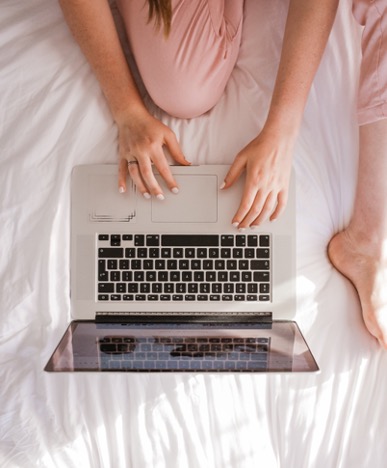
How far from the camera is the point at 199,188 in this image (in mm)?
994

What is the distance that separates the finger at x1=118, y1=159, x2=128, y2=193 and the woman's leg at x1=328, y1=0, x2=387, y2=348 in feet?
1.37

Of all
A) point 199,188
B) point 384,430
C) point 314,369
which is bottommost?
point 384,430

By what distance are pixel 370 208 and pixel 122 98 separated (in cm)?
52

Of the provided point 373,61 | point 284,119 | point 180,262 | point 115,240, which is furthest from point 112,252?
point 373,61

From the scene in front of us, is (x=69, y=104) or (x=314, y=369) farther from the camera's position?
(x=69, y=104)

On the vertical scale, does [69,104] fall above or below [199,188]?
above

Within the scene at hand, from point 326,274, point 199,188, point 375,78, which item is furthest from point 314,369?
point 375,78

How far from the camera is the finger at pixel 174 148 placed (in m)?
0.99

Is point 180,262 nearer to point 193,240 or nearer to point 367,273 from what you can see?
point 193,240

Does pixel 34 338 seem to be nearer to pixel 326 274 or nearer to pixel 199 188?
pixel 199 188

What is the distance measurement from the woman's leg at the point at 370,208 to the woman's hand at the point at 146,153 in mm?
337

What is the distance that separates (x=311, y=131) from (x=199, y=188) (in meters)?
0.26

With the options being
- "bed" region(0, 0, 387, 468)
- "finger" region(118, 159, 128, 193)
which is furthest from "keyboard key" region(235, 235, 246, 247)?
"finger" region(118, 159, 128, 193)

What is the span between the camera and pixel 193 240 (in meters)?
0.98
